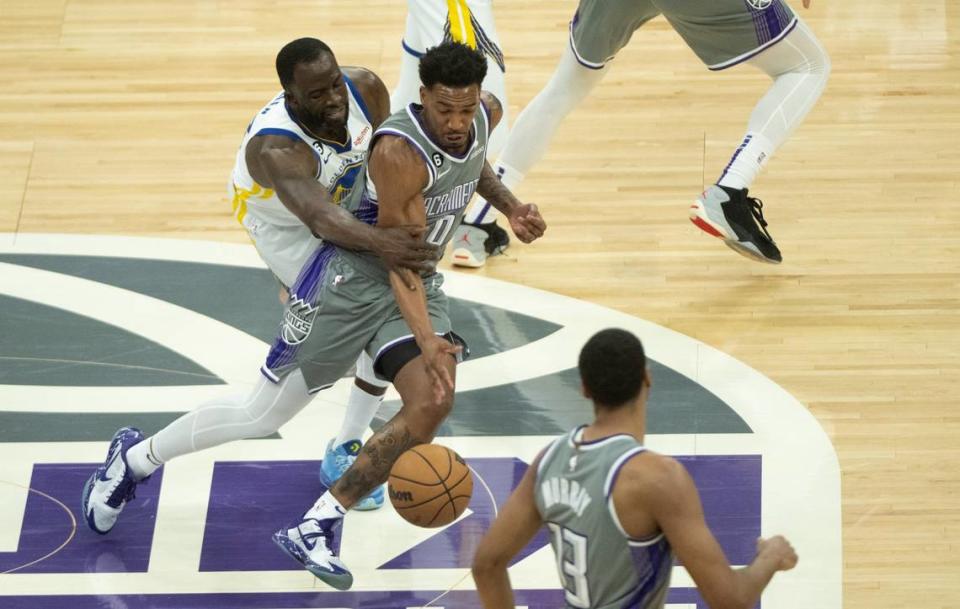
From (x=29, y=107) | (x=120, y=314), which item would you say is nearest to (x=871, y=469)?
(x=120, y=314)

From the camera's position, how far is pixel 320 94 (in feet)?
17.9

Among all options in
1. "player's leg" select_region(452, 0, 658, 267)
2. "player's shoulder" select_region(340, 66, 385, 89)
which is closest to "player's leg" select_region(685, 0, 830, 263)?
"player's leg" select_region(452, 0, 658, 267)

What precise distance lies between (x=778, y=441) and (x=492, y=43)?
2.09 m

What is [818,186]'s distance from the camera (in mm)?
7379

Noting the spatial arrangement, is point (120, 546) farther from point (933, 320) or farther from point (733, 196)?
point (933, 320)

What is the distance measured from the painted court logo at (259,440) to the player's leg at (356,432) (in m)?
0.08

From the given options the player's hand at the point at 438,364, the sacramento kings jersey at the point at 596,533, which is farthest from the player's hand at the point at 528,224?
the sacramento kings jersey at the point at 596,533

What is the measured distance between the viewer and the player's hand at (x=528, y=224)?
5457 millimetres

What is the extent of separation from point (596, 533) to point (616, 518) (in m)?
0.07

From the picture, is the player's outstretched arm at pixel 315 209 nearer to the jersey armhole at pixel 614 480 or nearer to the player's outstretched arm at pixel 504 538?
the player's outstretched arm at pixel 504 538

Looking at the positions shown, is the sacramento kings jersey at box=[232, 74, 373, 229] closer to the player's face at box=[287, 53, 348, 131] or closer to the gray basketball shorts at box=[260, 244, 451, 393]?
the player's face at box=[287, 53, 348, 131]

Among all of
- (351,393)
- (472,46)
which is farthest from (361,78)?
(351,393)

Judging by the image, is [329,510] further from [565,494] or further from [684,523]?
[684,523]

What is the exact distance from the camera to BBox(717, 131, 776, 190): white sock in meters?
6.68
